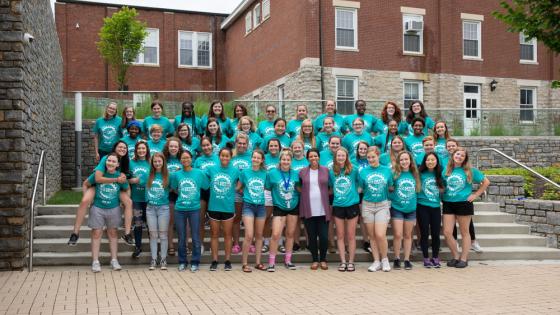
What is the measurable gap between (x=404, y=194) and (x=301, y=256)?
6.29ft

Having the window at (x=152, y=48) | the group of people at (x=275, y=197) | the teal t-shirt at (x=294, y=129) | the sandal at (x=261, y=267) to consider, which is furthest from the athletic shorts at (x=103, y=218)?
the window at (x=152, y=48)

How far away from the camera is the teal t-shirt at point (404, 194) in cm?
875

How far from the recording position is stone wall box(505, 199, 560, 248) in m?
10.4

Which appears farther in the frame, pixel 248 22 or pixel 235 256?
pixel 248 22

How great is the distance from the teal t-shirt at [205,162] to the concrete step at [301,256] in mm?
1402

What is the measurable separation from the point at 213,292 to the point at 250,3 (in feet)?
74.2

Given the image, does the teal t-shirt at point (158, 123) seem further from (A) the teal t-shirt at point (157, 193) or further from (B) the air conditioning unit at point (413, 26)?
(B) the air conditioning unit at point (413, 26)

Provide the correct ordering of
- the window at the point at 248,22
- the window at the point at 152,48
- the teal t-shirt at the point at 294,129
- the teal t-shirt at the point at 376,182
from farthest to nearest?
1. the window at the point at 152,48
2. the window at the point at 248,22
3. the teal t-shirt at the point at 294,129
4. the teal t-shirt at the point at 376,182

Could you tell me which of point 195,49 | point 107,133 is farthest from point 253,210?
point 195,49

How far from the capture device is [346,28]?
22891 mm

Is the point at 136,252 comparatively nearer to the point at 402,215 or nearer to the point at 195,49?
the point at 402,215

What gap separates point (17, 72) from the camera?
833 cm

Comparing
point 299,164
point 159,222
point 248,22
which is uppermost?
point 248,22

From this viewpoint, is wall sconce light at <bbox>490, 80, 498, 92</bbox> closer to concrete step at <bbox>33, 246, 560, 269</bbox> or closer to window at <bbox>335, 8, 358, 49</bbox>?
window at <bbox>335, 8, 358, 49</bbox>
